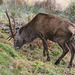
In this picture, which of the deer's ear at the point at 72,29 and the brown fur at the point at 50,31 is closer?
the deer's ear at the point at 72,29

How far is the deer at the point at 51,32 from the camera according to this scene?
460cm

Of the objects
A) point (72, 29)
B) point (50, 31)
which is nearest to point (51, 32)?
point (50, 31)

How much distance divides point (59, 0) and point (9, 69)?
1165cm

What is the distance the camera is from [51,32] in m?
4.88

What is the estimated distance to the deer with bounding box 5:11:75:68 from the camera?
4598mm

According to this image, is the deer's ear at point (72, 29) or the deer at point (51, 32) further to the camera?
the deer at point (51, 32)

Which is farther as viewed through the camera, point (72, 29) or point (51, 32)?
point (51, 32)

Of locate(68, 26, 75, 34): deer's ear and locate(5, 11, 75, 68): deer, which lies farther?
locate(5, 11, 75, 68): deer

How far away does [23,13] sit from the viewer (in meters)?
11.7

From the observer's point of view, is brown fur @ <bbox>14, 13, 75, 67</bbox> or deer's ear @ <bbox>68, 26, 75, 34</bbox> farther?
brown fur @ <bbox>14, 13, 75, 67</bbox>

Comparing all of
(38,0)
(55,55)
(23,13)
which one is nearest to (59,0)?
(38,0)

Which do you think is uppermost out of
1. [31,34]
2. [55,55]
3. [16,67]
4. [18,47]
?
[16,67]

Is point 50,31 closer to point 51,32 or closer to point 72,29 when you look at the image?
point 51,32

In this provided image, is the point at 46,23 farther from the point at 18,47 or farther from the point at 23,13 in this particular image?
the point at 23,13
